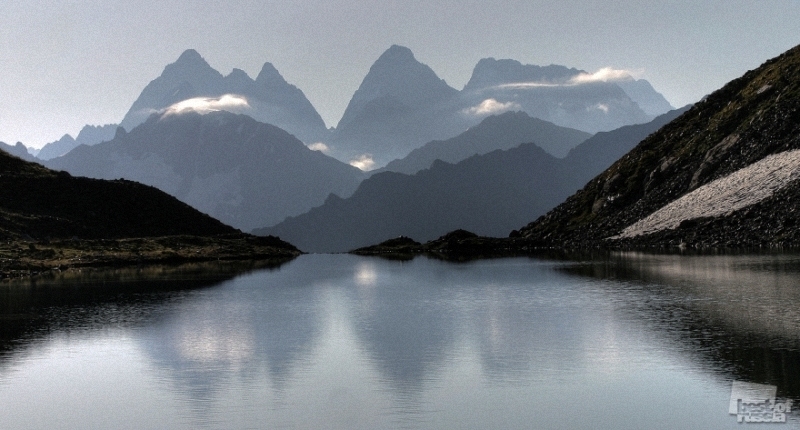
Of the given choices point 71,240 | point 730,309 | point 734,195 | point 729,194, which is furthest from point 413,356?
point 71,240

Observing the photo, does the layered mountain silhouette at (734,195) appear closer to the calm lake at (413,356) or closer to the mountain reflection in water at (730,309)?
the mountain reflection in water at (730,309)

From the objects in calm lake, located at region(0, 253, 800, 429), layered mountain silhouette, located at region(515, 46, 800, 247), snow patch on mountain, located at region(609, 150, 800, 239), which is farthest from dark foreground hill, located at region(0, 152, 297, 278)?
snow patch on mountain, located at region(609, 150, 800, 239)

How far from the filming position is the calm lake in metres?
32.6

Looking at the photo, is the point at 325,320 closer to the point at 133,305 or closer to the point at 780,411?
the point at 133,305

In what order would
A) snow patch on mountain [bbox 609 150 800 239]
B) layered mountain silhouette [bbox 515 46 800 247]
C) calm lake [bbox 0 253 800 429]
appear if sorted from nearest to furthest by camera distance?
calm lake [bbox 0 253 800 429], layered mountain silhouette [bbox 515 46 800 247], snow patch on mountain [bbox 609 150 800 239]

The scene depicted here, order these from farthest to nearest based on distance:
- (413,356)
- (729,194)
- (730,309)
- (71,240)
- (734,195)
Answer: (71,240), (729,194), (734,195), (730,309), (413,356)

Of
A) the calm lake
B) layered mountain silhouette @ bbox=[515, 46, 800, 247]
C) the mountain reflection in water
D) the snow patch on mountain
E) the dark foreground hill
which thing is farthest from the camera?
the snow patch on mountain

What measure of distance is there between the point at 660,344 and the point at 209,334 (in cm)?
3060

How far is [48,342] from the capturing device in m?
54.2

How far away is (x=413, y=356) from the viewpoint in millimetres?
44656

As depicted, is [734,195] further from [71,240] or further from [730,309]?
[71,240]

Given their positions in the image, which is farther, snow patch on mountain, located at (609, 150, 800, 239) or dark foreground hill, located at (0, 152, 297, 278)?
snow patch on mountain, located at (609, 150, 800, 239)

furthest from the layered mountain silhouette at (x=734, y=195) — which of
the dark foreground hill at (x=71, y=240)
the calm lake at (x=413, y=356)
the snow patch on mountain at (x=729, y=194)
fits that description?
the dark foreground hill at (x=71, y=240)

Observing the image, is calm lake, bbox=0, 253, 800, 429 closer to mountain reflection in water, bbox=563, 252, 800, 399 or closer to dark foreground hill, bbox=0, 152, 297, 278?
mountain reflection in water, bbox=563, 252, 800, 399
